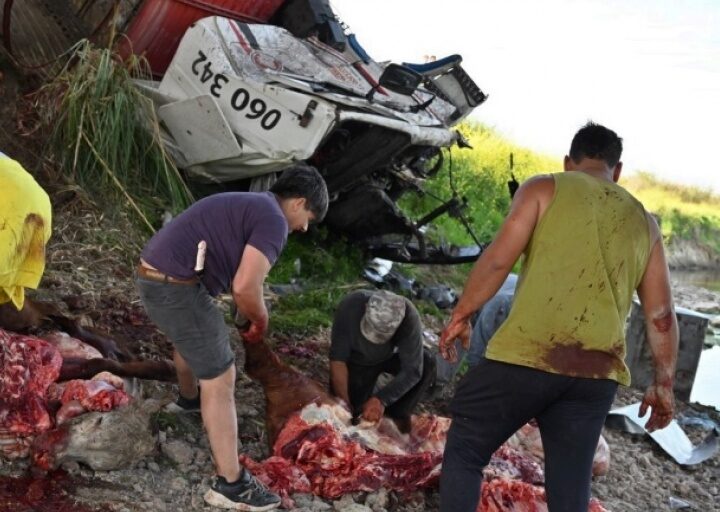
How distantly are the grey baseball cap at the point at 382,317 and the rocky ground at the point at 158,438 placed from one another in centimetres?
82

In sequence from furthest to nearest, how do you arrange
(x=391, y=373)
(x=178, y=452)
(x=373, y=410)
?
1. (x=391, y=373)
2. (x=373, y=410)
3. (x=178, y=452)

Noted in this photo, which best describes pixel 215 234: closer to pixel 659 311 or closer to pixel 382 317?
pixel 382 317

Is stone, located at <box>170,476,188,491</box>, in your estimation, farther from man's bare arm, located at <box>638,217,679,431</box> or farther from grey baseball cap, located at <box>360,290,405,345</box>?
man's bare arm, located at <box>638,217,679,431</box>

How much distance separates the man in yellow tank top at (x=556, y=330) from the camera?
11.3 ft

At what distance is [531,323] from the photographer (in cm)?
346

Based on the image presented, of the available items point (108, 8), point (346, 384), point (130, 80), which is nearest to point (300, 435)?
point (346, 384)

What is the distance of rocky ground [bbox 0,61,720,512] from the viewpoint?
409 cm

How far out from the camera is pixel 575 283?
3.44 metres

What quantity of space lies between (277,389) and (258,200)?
1.47m

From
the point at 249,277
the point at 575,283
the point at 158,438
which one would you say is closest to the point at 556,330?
the point at 575,283

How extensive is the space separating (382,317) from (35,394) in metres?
2.00

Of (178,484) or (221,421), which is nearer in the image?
(221,421)

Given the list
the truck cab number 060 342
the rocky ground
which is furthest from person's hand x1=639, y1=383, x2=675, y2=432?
the truck cab number 060 342

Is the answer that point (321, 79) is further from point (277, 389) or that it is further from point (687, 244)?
point (687, 244)
